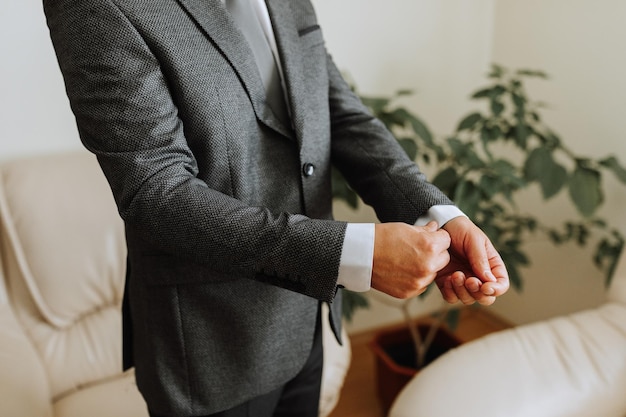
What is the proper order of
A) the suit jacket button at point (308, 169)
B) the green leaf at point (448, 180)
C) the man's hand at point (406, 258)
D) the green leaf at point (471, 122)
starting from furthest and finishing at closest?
the green leaf at point (471, 122), the green leaf at point (448, 180), the suit jacket button at point (308, 169), the man's hand at point (406, 258)

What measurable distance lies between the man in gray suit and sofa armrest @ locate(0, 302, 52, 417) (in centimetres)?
38

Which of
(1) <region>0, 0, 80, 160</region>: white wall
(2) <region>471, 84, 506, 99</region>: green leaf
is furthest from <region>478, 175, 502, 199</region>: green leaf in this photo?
(1) <region>0, 0, 80, 160</region>: white wall

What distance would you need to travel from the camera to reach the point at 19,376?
1.20 m

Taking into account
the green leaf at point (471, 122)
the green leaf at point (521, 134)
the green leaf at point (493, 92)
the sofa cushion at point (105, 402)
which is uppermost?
the green leaf at point (493, 92)

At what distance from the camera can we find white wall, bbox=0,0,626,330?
4.83ft

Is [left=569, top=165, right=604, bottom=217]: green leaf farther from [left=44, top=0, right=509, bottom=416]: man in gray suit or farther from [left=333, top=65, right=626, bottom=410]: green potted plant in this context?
[left=44, top=0, right=509, bottom=416]: man in gray suit

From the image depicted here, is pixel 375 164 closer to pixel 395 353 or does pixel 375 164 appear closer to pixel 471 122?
pixel 471 122

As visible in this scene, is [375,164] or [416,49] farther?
[416,49]

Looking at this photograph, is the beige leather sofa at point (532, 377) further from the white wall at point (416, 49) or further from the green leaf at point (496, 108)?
the white wall at point (416, 49)

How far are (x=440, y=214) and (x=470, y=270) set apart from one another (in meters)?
0.09

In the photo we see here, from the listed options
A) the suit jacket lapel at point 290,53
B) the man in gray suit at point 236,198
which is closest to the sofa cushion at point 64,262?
the man in gray suit at point 236,198

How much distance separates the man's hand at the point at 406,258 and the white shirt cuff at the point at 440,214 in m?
0.15

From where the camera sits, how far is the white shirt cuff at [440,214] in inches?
29.9

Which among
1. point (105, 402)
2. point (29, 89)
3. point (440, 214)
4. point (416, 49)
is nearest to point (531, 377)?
point (440, 214)
